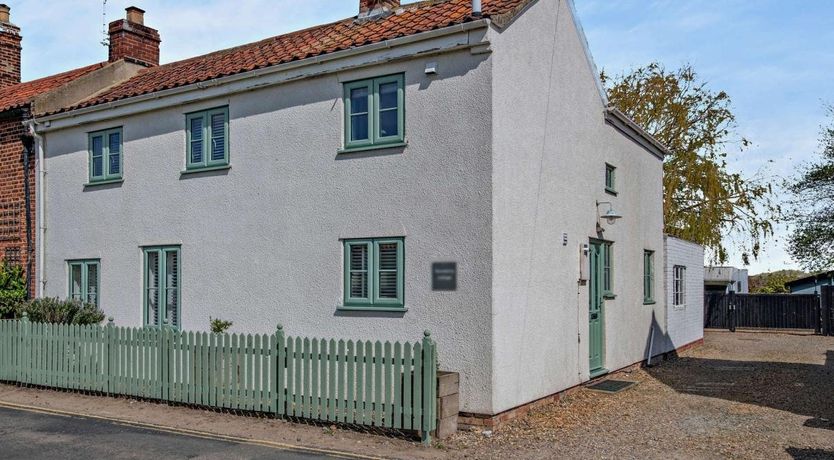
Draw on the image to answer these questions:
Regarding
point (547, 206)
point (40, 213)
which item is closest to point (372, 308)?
point (547, 206)

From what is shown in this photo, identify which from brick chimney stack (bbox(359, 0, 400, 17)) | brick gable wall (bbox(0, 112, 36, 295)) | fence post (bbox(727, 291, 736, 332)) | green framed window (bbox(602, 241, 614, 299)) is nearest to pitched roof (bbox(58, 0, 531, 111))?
brick chimney stack (bbox(359, 0, 400, 17))

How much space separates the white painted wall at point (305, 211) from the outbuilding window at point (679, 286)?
11.2 metres

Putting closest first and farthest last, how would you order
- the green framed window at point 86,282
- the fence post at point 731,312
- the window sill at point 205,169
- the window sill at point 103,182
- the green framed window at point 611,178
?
the window sill at point 205,169 → the window sill at point 103,182 → the green framed window at point 86,282 → the green framed window at point 611,178 → the fence post at point 731,312

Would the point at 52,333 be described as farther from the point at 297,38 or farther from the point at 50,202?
the point at 297,38

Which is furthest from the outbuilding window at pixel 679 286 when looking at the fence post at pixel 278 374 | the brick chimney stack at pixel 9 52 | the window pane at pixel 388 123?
the brick chimney stack at pixel 9 52

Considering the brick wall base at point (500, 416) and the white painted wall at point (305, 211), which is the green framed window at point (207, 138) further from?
the brick wall base at point (500, 416)

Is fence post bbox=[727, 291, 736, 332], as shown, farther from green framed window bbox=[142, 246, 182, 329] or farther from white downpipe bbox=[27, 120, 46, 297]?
white downpipe bbox=[27, 120, 46, 297]

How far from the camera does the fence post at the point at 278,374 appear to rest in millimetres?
10398

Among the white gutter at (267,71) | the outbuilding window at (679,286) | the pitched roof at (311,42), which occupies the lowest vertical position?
the outbuilding window at (679,286)

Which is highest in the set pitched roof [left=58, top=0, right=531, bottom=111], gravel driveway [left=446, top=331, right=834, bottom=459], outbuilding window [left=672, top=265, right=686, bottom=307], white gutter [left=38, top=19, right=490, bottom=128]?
pitched roof [left=58, top=0, right=531, bottom=111]

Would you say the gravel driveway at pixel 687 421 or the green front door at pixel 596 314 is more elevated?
the green front door at pixel 596 314

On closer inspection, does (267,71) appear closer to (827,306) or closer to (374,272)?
(374,272)

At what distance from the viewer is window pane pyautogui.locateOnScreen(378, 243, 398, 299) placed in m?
10.9

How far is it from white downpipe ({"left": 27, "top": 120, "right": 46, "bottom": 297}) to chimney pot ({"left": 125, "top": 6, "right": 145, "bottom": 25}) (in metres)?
4.61
